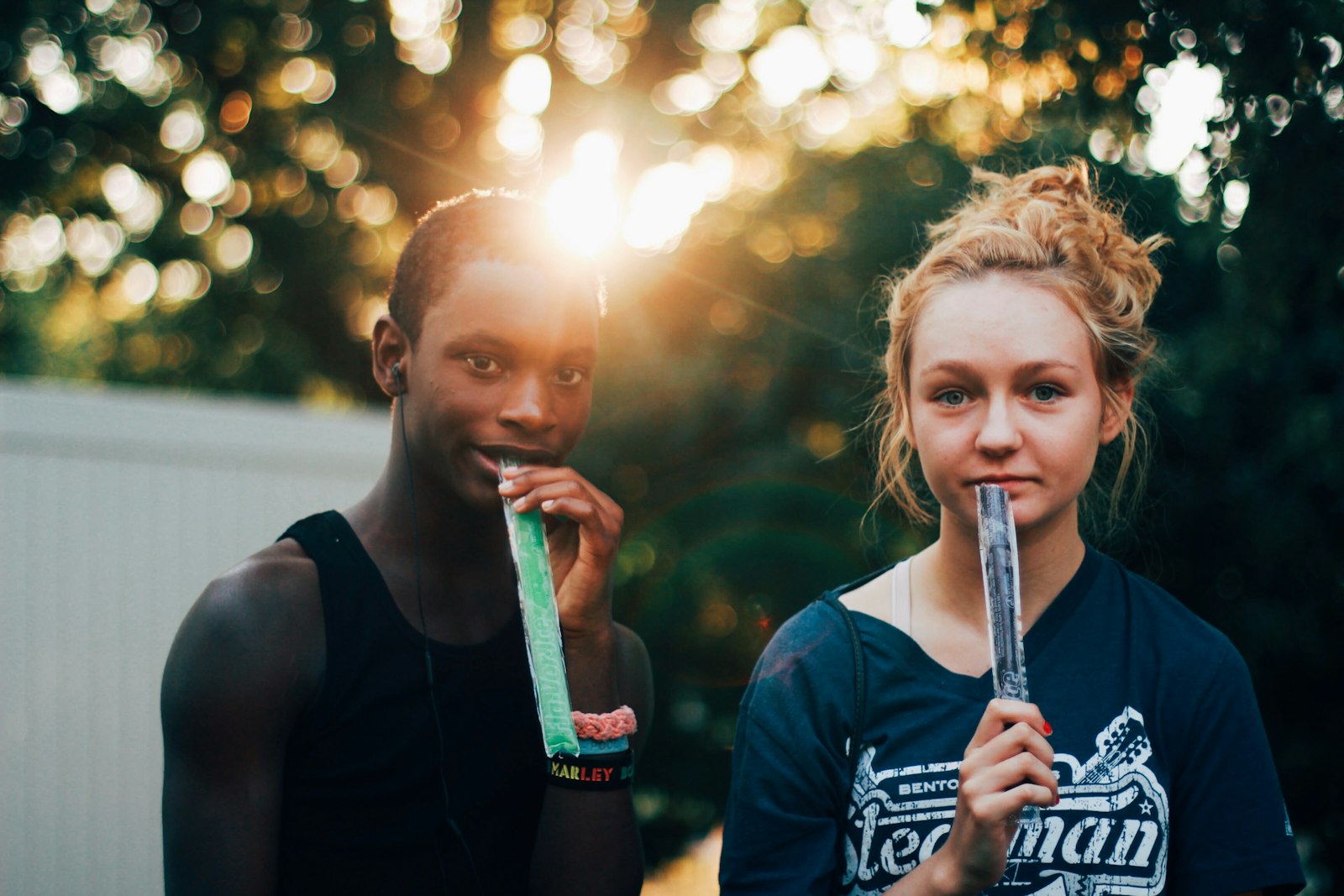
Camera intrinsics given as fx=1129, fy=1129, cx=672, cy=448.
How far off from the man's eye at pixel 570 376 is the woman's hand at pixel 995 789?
1131 mm

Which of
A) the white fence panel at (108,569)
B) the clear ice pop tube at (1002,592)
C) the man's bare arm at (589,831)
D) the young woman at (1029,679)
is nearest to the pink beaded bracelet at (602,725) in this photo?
the man's bare arm at (589,831)

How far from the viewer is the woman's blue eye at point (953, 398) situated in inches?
84.9

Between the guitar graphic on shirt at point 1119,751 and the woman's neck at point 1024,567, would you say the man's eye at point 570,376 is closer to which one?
the woman's neck at point 1024,567

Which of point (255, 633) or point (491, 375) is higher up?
point (491, 375)

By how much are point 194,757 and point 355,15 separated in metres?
9.75

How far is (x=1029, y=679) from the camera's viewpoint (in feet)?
7.07

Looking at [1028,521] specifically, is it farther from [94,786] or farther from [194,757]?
[94,786]

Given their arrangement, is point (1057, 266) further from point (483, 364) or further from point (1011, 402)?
point (483, 364)

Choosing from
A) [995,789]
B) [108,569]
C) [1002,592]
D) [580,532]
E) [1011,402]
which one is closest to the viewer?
[995,789]

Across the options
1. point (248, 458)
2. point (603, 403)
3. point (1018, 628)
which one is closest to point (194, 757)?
point (1018, 628)

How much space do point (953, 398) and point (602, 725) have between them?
0.98m

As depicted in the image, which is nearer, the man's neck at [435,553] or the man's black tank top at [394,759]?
the man's black tank top at [394,759]

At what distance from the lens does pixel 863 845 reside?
6.93 feet

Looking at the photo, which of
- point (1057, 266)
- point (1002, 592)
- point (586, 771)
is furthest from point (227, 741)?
point (1057, 266)
